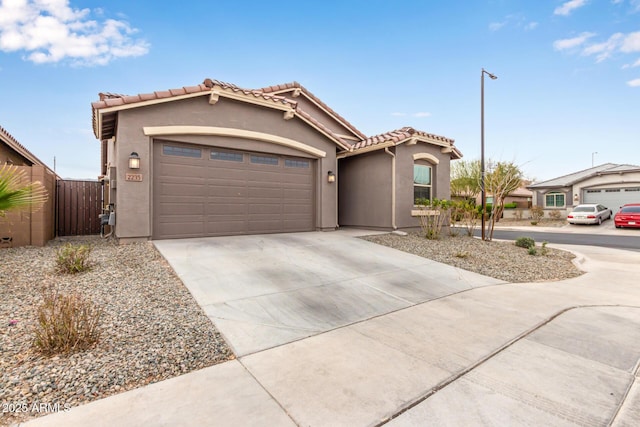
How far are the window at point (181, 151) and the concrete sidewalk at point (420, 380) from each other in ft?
22.2

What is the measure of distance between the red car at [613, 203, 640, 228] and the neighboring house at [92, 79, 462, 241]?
14.9 metres

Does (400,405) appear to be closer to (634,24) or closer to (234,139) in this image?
(234,139)

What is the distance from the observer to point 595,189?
24328mm

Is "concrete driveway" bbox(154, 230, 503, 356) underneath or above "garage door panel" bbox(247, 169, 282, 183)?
underneath

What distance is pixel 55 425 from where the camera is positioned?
186cm

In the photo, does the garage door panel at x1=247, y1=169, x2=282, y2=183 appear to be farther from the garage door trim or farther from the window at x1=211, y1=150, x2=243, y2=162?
the garage door trim

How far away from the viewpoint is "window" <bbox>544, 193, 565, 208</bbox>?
1036 inches

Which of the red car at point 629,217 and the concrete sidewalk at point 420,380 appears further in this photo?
the red car at point 629,217

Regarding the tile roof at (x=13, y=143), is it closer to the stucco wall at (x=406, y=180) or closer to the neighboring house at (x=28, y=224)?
the neighboring house at (x=28, y=224)

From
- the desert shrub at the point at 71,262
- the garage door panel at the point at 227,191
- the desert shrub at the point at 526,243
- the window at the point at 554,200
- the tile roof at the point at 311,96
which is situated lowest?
the desert shrub at the point at 526,243

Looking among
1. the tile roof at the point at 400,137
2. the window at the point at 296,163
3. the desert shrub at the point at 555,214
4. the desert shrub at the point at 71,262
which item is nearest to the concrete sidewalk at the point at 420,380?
the desert shrub at the point at 71,262

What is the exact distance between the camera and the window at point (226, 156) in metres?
8.51

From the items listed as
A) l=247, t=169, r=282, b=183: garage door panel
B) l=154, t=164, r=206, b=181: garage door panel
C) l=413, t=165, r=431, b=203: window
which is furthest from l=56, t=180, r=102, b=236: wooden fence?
l=413, t=165, r=431, b=203: window

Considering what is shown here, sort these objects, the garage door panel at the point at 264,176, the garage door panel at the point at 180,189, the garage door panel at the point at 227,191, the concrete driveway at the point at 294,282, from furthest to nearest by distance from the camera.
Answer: the garage door panel at the point at 264,176 → the garage door panel at the point at 227,191 → the garage door panel at the point at 180,189 → the concrete driveway at the point at 294,282
